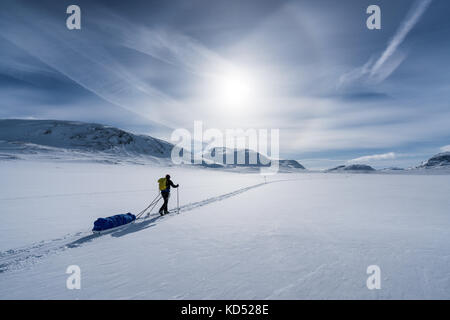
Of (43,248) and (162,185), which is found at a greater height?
(162,185)

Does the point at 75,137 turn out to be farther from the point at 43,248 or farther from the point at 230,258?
the point at 230,258

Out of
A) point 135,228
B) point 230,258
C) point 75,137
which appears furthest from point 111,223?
point 75,137

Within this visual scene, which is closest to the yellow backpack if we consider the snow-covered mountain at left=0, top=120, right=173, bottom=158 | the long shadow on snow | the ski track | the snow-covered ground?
the long shadow on snow

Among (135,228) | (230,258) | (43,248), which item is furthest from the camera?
(135,228)

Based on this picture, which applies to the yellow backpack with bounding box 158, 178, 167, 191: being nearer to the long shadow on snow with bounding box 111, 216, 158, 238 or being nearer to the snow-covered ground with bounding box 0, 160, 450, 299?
the long shadow on snow with bounding box 111, 216, 158, 238

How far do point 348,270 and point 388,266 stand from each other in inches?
38.1

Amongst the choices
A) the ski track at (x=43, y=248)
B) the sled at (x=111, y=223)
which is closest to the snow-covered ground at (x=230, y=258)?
the ski track at (x=43, y=248)

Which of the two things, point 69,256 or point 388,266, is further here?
point 69,256

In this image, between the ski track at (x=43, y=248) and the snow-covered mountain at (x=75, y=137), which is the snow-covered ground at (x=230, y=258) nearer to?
the ski track at (x=43, y=248)

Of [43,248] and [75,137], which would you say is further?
[75,137]
